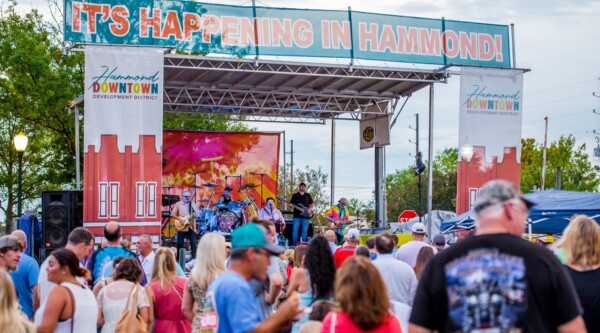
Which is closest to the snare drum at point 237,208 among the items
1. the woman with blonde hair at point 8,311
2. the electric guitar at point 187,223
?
the electric guitar at point 187,223

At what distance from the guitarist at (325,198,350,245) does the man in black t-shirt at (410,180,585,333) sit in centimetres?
2199

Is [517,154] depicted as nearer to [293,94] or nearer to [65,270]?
[293,94]

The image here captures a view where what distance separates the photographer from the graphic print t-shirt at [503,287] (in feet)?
13.5

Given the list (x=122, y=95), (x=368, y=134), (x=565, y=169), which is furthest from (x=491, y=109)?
(x=565, y=169)

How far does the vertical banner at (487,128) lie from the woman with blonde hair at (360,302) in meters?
18.5

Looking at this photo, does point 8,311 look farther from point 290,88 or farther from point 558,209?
point 290,88

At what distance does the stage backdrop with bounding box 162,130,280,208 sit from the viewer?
29.9 m

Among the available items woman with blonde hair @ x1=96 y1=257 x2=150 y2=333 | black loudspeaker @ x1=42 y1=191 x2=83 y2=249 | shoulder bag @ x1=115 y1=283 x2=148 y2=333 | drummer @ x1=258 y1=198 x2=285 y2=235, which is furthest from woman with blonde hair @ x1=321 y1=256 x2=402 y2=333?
drummer @ x1=258 y1=198 x2=285 y2=235

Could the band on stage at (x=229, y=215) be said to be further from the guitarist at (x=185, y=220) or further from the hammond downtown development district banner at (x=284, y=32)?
the hammond downtown development district banner at (x=284, y=32)

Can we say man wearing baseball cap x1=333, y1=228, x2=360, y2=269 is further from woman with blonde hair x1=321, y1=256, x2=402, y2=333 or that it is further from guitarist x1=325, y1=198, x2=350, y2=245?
guitarist x1=325, y1=198, x2=350, y2=245

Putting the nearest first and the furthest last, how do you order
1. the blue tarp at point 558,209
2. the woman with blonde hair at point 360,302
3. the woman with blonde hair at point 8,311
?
the woman with blonde hair at point 360,302 → the woman with blonde hair at point 8,311 → the blue tarp at point 558,209

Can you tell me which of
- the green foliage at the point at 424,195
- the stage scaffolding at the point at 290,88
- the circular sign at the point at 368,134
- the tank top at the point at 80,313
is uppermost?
the stage scaffolding at the point at 290,88

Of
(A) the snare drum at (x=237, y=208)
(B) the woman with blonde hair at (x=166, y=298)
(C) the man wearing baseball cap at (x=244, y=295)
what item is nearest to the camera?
(C) the man wearing baseball cap at (x=244, y=295)

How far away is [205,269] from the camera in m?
7.32
